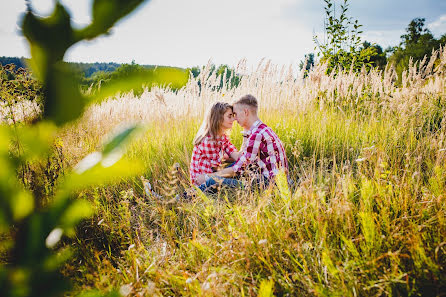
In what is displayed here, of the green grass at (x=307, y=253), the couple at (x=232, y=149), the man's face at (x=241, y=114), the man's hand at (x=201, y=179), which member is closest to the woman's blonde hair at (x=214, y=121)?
the couple at (x=232, y=149)

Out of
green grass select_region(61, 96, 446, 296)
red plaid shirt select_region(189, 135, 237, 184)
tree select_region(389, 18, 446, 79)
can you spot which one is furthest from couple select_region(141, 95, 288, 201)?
tree select_region(389, 18, 446, 79)

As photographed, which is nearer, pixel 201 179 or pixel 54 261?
pixel 54 261

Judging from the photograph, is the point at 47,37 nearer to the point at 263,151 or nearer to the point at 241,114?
the point at 263,151

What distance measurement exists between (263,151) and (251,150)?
150 mm

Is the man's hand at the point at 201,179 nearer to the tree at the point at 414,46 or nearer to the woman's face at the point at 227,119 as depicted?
the woman's face at the point at 227,119

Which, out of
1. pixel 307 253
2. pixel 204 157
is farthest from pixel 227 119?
pixel 307 253

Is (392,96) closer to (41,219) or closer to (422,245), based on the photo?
(422,245)

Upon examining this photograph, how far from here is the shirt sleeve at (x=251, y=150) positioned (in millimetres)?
2943

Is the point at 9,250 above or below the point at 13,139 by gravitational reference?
below

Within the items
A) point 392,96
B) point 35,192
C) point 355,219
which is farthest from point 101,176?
point 392,96

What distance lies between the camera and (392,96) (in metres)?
4.22

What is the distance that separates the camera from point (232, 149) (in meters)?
3.57

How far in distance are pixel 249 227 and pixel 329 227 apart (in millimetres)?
485

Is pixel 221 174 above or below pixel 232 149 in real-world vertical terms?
below
